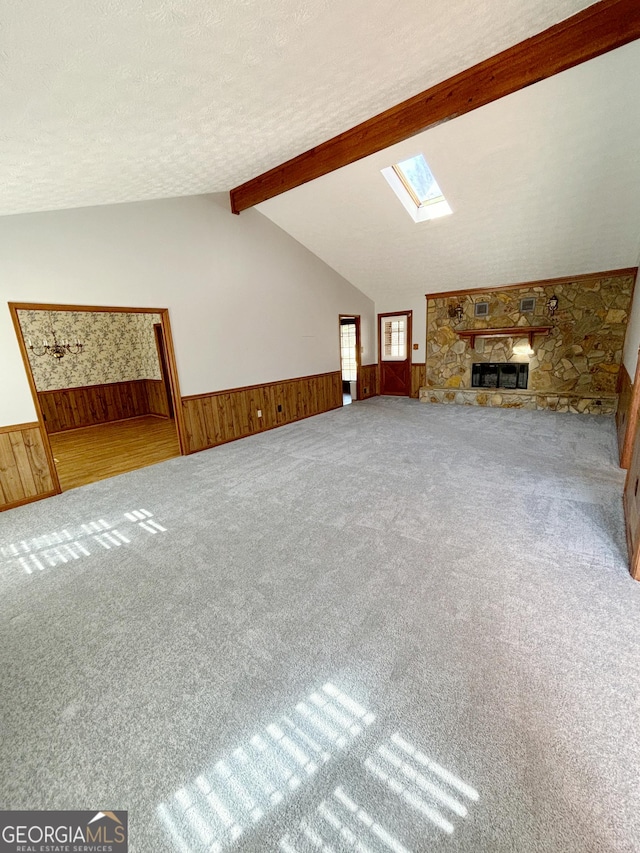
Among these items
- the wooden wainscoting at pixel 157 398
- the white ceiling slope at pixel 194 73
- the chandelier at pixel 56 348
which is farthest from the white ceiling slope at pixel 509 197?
the chandelier at pixel 56 348

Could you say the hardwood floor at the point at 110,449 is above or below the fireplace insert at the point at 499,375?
below

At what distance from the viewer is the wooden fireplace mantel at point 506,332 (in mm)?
6426

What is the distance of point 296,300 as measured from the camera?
243 inches

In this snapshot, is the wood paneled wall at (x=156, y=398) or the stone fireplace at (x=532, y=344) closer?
the stone fireplace at (x=532, y=344)

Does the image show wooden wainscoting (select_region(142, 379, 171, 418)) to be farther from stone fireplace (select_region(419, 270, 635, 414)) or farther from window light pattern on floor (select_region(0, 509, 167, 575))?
stone fireplace (select_region(419, 270, 635, 414))

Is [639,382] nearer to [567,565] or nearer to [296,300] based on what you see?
[567,565]

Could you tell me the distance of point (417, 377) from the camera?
8.12m

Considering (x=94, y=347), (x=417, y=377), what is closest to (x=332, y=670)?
(x=94, y=347)

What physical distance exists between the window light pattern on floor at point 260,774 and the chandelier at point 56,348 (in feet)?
22.7

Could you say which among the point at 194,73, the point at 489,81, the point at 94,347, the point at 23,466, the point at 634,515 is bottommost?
the point at 634,515

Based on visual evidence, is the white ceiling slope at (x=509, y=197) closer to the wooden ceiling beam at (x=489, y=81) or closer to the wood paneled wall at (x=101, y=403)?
the wooden ceiling beam at (x=489, y=81)

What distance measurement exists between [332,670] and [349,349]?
7374 mm

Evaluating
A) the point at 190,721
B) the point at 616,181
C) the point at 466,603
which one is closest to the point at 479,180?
the point at 616,181

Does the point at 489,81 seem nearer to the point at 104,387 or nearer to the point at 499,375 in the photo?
the point at 499,375
